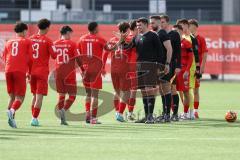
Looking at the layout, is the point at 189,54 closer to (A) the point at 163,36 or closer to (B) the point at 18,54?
(A) the point at 163,36

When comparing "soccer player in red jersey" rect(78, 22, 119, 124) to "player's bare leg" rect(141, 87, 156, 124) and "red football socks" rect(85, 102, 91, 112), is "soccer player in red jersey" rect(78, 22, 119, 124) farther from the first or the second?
"player's bare leg" rect(141, 87, 156, 124)

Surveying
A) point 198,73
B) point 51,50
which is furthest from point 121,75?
point 51,50

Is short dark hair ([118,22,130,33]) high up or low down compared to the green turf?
up

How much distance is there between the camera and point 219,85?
1409 inches

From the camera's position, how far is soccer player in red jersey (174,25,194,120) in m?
19.7

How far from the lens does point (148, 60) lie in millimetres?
18312

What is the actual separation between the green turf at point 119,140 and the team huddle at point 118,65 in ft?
1.59

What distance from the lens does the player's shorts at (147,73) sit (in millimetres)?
18328

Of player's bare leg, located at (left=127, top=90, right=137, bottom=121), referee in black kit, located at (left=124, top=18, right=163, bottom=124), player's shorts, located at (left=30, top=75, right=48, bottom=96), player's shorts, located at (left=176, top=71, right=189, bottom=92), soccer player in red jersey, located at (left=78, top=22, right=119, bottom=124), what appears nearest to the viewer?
player's shorts, located at (left=30, top=75, right=48, bottom=96)

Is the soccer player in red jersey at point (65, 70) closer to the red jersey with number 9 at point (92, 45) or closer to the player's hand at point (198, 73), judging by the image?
the red jersey with number 9 at point (92, 45)

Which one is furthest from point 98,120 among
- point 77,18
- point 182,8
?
point 182,8

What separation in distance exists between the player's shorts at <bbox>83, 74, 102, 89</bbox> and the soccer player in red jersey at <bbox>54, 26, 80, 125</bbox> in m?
0.34

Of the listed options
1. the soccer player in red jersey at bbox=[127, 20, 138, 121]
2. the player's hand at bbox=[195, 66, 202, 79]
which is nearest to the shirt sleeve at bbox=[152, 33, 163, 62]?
the soccer player in red jersey at bbox=[127, 20, 138, 121]

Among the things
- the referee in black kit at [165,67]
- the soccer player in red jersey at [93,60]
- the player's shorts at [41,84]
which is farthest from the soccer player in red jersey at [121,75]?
the player's shorts at [41,84]
